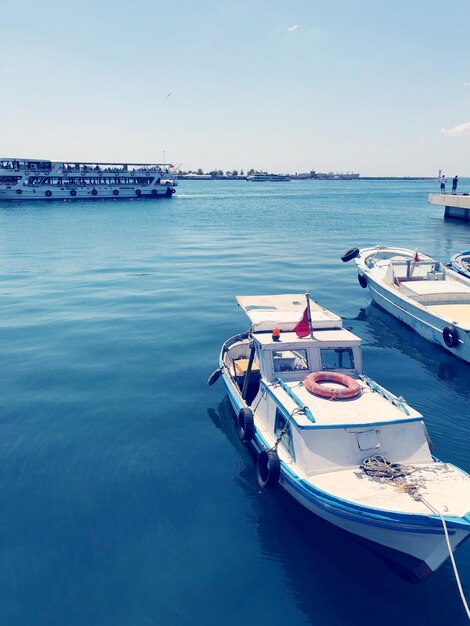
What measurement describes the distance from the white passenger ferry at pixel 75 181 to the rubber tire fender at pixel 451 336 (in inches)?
3989

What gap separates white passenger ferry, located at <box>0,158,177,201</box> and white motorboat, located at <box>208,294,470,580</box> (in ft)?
339

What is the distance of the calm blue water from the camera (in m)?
9.59

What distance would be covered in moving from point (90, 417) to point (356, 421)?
9612 mm

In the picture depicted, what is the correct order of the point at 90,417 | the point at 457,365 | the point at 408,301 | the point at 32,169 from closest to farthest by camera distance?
the point at 90,417
the point at 457,365
the point at 408,301
the point at 32,169

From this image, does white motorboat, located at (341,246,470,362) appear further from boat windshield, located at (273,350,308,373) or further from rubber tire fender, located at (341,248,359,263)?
boat windshield, located at (273,350,308,373)

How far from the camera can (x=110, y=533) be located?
445 inches

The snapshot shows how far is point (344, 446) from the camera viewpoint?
1098 cm

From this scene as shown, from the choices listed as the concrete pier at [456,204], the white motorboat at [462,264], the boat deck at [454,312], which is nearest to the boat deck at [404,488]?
the boat deck at [454,312]

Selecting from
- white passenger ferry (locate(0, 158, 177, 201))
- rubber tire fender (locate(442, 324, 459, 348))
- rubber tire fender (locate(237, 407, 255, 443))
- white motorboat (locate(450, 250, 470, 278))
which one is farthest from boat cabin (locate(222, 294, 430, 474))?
white passenger ferry (locate(0, 158, 177, 201))

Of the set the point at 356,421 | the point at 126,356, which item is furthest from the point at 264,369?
A: the point at 126,356

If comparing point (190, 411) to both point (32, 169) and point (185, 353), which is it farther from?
point (32, 169)

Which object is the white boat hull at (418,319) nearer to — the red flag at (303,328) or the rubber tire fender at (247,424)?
the red flag at (303,328)

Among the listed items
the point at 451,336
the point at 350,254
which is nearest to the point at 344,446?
the point at 451,336

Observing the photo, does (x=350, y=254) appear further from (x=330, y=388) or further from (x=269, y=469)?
(x=269, y=469)
